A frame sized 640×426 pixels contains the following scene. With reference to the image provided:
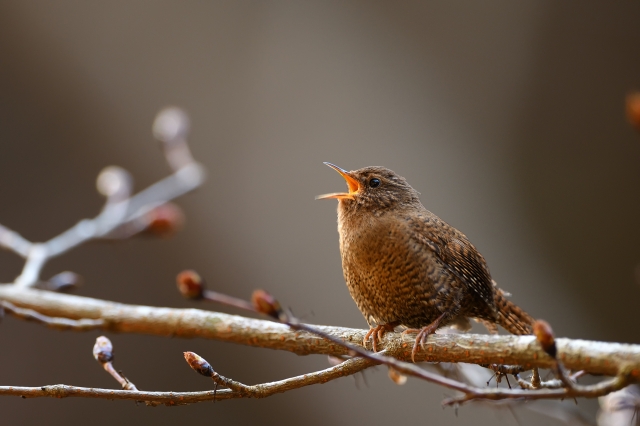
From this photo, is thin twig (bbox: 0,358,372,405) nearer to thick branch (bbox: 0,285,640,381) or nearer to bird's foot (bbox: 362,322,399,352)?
thick branch (bbox: 0,285,640,381)

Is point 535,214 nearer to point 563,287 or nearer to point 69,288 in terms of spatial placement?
point 563,287

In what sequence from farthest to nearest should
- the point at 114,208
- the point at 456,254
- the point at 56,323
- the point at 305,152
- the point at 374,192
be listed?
1. the point at 305,152
2. the point at 114,208
3. the point at 374,192
4. the point at 456,254
5. the point at 56,323

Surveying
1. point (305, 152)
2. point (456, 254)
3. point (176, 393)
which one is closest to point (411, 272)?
point (456, 254)

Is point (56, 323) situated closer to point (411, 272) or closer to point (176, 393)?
point (176, 393)

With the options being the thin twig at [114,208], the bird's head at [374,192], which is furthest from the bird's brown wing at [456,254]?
the thin twig at [114,208]

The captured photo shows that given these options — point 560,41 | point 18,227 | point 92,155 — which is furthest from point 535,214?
point 18,227

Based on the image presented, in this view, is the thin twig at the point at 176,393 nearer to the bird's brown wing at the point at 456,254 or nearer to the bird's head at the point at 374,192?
the bird's brown wing at the point at 456,254
